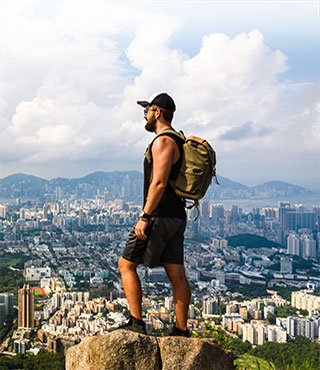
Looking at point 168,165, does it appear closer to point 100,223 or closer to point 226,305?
point 226,305

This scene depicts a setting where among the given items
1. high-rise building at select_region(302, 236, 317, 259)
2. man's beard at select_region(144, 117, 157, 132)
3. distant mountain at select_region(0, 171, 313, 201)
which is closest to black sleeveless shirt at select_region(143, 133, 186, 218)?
man's beard at select_region(144, 117, 157, 132)

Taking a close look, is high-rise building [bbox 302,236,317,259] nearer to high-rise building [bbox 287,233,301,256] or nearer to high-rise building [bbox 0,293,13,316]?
high-rise building [bbox 287,233,301,256]

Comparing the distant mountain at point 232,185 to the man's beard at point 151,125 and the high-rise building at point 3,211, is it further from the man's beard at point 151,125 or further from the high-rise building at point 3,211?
the man's beard at point 151,125

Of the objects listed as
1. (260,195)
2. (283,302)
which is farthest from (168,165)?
(260,195)

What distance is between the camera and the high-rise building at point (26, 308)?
14.8 meters

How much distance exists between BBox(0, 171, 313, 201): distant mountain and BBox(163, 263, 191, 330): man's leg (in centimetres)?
3643

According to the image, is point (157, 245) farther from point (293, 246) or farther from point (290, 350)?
point (293, 246)

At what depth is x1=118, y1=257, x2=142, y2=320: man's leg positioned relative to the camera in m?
2.38

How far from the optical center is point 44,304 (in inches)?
685

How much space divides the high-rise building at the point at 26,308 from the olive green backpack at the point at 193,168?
46.3 ft

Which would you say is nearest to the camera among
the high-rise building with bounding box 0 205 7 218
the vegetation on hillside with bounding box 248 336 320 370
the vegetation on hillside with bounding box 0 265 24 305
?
the vegetation on hillside with bounding box 248 336 320 370

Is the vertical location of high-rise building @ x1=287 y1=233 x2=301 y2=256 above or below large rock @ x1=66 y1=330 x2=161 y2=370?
below

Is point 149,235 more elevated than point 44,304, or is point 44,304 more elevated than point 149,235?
point 149,235

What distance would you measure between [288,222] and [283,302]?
18.8 m
